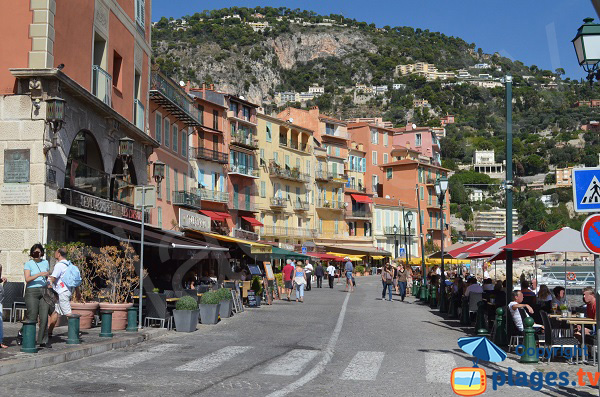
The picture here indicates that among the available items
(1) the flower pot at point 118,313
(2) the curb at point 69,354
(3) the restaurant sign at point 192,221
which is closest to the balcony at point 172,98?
(3) the restaurant sign at point 192,221

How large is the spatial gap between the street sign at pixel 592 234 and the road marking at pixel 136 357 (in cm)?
655

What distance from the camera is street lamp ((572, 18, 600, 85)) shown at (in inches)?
338

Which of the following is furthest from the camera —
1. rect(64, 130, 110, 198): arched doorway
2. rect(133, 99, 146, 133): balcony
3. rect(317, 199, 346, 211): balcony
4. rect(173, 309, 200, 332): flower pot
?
rect(317, 199, 346, 211): balcony

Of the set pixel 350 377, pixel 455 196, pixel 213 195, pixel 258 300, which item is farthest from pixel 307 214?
pixel 455 196

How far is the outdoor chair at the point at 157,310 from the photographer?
16.2 m

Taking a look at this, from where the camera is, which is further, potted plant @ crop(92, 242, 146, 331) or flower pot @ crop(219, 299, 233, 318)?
flower pot @ crop(219, 299, 233, 318)

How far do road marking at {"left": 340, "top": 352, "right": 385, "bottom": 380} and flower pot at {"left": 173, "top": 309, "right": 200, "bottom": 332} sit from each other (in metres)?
4.80

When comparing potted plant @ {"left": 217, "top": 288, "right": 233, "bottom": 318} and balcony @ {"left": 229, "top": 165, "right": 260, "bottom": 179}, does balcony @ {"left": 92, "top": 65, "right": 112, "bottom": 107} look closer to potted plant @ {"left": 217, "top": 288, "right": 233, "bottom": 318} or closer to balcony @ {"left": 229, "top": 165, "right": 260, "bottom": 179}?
potted plant @ {"left": 217, "top": 288, "right": 233, "bottom": 318}

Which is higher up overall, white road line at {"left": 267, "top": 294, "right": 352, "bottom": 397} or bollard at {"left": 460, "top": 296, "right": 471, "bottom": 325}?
bollard at {"left": 460, "top": 296, "right": 471, "bottom": 325}

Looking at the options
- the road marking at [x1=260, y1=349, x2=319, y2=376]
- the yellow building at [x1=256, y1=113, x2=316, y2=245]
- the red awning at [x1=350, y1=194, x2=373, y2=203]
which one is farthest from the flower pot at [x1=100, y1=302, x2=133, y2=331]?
the red awning at [x1=350, y1=194, x2=373, y2=203]

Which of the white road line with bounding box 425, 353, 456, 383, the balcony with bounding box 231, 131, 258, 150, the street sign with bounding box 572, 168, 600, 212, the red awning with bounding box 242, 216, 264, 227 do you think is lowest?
the white road line with bounding box 425, 353, 456, 383

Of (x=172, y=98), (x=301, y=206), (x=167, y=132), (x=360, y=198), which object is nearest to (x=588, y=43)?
(x=172, y=98)

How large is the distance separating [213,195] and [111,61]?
36070mm

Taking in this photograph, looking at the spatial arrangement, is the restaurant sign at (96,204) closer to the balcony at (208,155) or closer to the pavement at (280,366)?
the pavement at (280,366)
